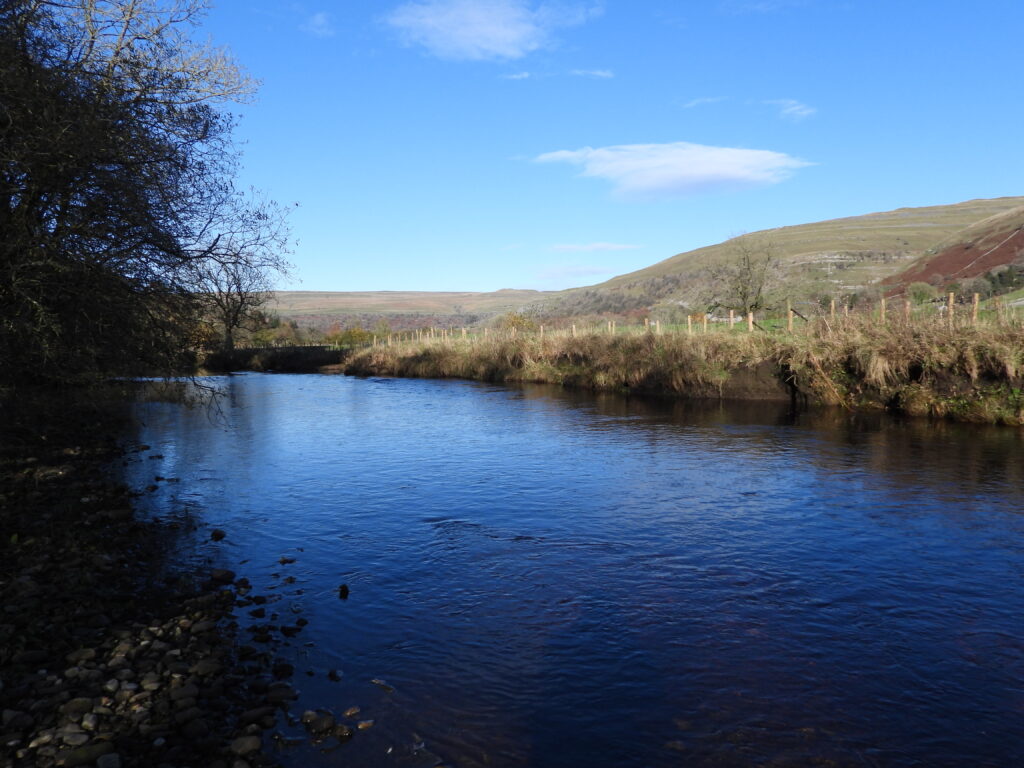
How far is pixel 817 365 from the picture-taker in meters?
25.8

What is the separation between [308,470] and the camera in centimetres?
1608

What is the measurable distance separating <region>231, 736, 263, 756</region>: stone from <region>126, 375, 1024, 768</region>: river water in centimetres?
27

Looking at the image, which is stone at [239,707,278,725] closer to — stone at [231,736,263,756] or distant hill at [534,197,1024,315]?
stone at [231,736,263,756]

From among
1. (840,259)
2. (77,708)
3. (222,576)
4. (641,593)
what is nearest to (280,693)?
(77,708)

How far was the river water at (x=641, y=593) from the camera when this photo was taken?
5.43 metres

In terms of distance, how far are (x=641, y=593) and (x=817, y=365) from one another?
66.3ft

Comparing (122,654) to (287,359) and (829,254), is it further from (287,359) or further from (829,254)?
(829,254)

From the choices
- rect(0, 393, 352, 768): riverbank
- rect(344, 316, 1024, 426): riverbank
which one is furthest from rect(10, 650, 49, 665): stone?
rect(344, 316, 1024, 426): riverbank

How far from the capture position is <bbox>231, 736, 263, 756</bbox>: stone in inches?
190

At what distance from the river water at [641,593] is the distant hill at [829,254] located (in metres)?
57.2

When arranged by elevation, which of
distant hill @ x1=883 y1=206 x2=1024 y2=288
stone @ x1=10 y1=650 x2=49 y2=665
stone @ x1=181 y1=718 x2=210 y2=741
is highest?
distant hill @ x1=883 y1=206 x2=1024 y2=288

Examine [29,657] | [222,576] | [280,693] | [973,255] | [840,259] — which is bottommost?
[280,693]

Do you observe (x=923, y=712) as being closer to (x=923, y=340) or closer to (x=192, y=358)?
(x=192, y=358)

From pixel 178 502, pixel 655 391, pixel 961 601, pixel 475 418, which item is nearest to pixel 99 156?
pixel 178 502
